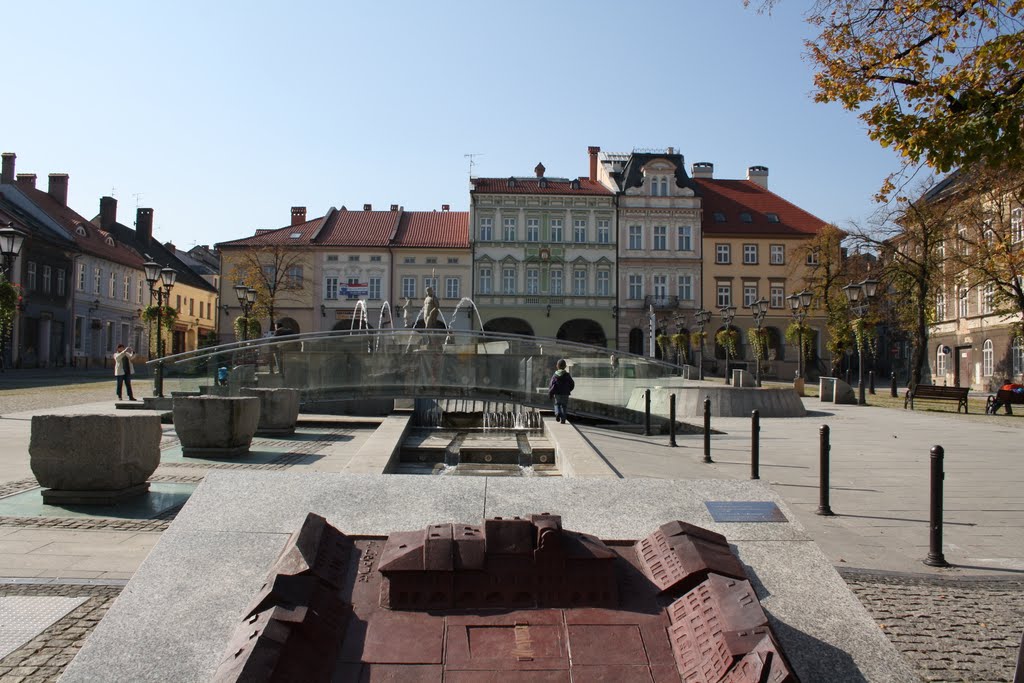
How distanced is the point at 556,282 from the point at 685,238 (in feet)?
33.0

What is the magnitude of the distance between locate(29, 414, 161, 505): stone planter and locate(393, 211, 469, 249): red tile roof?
51.6 metres

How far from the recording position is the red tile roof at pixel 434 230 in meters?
→ 59.0

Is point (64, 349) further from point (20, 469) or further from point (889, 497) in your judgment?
point (889, 497)

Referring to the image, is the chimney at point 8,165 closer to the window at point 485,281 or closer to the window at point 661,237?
the window at point 485,281

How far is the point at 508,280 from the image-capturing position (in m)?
58.4

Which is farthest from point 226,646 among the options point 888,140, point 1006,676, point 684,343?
point 684,343

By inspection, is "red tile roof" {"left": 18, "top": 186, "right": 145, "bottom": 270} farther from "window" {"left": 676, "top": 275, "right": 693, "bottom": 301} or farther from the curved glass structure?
"window" {"left": 676, "top": 275, "right": 693, "bottom": 301}

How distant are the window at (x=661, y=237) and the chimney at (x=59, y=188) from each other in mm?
40679

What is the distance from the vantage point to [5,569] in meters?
5.30

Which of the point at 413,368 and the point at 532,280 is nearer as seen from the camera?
the point at 413,368

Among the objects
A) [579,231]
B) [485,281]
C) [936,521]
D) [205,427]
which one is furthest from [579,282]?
[936,521]

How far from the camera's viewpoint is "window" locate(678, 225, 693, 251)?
59812 millimetres

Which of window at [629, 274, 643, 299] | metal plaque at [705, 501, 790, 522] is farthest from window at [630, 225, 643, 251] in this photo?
metal plaque at [705, 501, 790, 522]

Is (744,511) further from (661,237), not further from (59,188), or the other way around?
(59,188)
